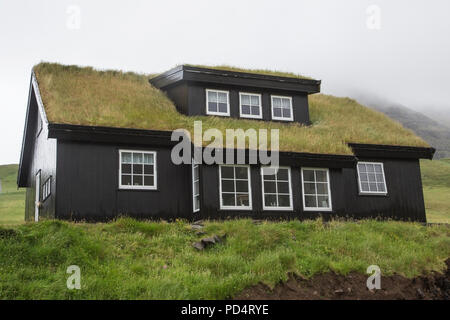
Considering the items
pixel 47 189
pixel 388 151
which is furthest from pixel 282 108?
pixel 47 189

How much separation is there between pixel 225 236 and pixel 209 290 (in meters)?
4.41

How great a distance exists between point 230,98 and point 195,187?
5583mm

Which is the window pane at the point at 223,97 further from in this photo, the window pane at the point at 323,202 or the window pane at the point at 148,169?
the window pane at the point at 323,202

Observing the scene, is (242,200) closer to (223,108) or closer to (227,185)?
(227,185)

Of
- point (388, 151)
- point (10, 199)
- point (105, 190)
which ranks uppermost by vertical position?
point (10, 199)

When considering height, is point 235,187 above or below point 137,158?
below

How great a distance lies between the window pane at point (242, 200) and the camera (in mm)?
22094

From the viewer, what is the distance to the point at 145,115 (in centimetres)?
2356

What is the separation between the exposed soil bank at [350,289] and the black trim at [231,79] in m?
12.7

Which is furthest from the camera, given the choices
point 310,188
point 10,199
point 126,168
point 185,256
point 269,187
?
point 10,199

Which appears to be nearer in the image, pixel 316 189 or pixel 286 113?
pixel 316 189

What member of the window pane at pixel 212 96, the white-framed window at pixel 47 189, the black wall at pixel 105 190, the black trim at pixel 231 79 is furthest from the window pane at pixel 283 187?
the white-framed window at pixel 47 189

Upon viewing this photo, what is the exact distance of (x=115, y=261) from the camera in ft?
50.0

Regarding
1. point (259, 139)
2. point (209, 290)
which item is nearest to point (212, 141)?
point (259, 139)
